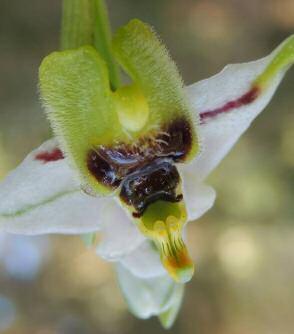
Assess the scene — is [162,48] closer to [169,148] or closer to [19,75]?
[169,148]

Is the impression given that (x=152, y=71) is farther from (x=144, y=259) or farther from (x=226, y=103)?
(x=144, y=259)

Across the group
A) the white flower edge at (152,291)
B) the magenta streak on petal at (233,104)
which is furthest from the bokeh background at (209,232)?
the magenta streak on petal at (233,104)

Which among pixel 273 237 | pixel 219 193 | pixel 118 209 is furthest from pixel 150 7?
pixel 118 209

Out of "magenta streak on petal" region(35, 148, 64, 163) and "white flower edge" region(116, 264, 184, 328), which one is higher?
"magenta streak on petal" region(35, 148, 64, 163)

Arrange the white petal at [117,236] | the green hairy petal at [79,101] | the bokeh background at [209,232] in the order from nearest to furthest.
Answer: the green hairy petal at [79,101] < the white petal at [117,236] < the bokeh background at [209,232]

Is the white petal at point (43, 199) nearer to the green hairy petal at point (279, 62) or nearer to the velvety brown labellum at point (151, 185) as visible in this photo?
the velvety brown labellum at point (151, 185)

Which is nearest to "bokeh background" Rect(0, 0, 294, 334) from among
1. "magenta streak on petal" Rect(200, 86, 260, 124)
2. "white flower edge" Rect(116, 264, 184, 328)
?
"white flower edge" Rect(116, 264, 184, 328)

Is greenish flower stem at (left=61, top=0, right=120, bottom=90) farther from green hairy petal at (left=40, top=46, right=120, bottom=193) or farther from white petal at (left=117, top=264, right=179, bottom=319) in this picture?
white petal at (left=117, top=264, right=179, bottom=319)
